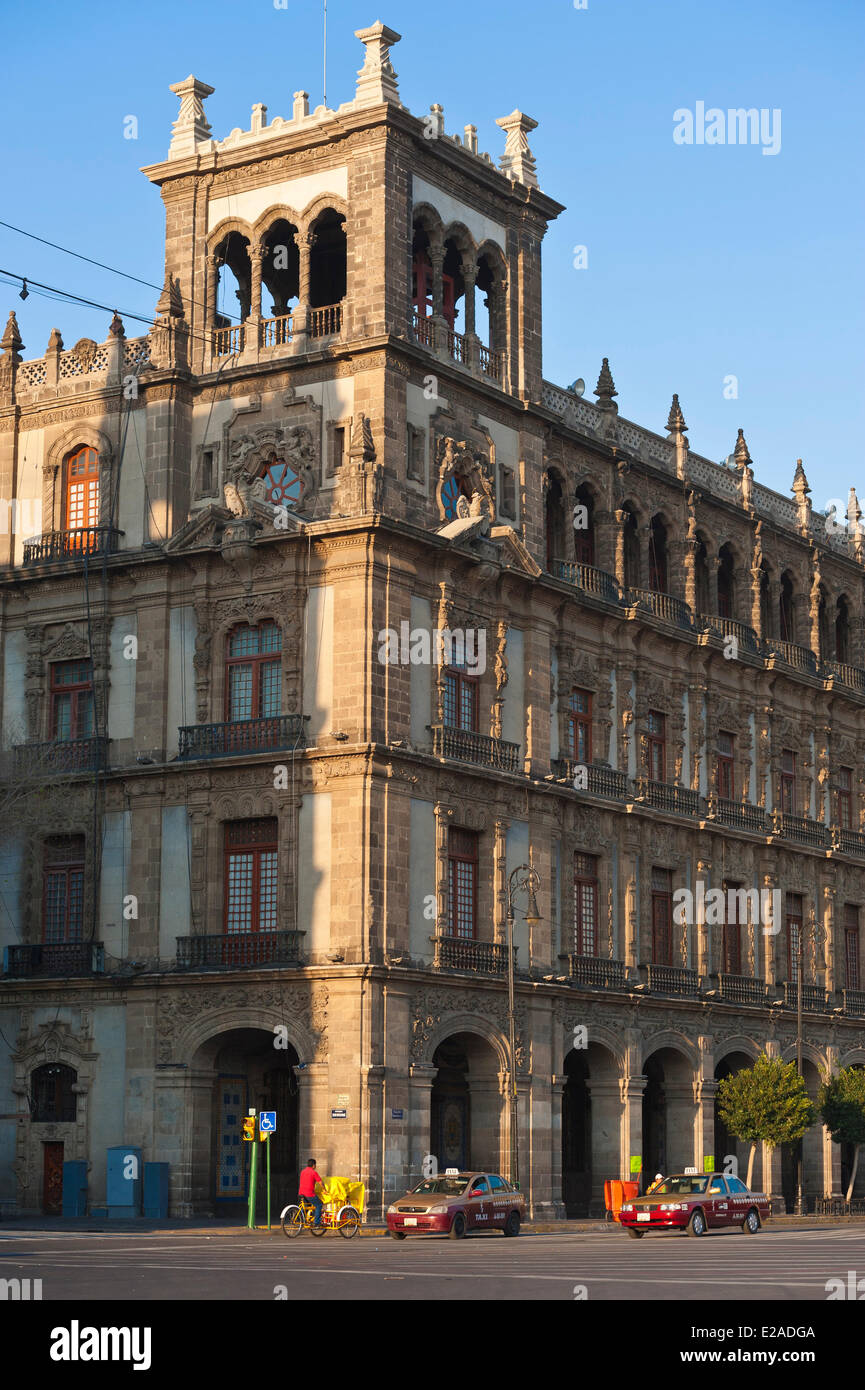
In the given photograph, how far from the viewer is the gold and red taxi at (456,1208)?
128ft

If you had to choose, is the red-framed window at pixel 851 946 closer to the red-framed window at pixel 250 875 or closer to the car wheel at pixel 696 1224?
the car wheel at pixel 696 1224

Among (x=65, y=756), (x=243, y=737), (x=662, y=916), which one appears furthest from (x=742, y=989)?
(x=65, y=756)

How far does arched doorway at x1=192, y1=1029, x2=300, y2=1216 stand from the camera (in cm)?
4800

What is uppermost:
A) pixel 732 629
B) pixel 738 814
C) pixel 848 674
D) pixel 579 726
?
pixel 732 629

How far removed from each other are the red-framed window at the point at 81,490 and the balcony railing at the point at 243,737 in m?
7.54

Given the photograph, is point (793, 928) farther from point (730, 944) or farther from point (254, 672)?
point (254, 672)

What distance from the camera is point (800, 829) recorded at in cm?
6712

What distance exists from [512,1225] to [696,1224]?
4158mm

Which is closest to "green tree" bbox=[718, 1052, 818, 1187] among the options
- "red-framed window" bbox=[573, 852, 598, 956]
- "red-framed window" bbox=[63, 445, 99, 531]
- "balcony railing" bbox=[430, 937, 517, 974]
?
"red-framed window" bbox=[573, 852, 598, 956]
